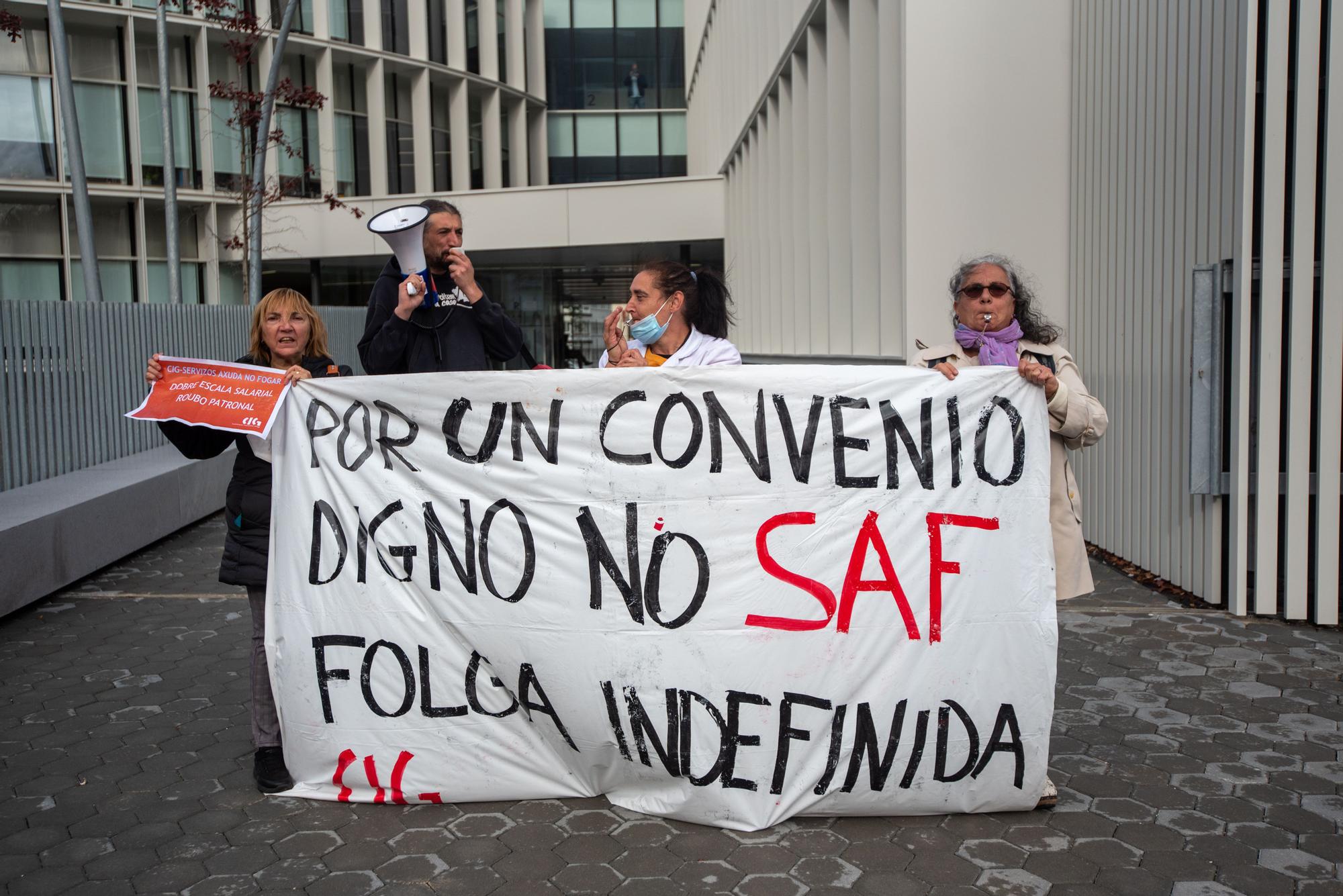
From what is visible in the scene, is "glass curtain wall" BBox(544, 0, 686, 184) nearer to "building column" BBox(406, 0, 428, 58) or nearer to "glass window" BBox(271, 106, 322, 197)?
"building column" BBox(406, 0, 428, 58)

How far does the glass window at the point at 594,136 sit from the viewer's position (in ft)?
119

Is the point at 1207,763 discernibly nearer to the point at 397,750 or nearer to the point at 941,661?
the point at 941,661

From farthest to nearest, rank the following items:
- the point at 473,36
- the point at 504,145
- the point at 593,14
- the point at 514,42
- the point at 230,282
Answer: the point at 593,14 < the point at 504,145 < the point at 514,42 < the point at 473,36 < the point at 230,282

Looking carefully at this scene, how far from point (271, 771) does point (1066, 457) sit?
311 cm

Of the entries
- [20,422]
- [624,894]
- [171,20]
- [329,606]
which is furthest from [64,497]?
[171,20]

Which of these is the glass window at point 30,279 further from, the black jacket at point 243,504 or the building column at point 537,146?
the black jacket at point 243,504

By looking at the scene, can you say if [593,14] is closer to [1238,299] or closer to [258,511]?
[1238,299]

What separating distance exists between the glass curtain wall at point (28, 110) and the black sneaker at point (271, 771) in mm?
25359

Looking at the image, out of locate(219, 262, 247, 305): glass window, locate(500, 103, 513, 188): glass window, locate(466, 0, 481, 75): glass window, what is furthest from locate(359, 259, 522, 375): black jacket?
locate(500, 103, 513, 188): glass window

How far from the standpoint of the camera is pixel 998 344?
416 centimetres

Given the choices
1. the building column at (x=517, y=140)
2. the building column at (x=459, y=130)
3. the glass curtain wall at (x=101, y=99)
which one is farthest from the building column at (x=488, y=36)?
the glass curtain wall at (x=101, y=99)

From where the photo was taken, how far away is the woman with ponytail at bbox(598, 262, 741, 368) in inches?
174

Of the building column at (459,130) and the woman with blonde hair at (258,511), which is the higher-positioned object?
the building column at (459,130)

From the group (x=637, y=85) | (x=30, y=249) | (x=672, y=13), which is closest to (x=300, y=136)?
(x=30, y=249)
